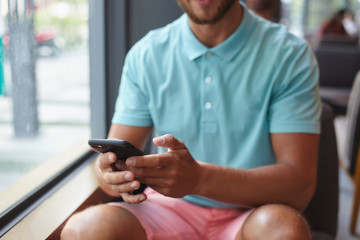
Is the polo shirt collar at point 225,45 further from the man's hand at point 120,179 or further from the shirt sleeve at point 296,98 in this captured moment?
the man's hand at point 120,179

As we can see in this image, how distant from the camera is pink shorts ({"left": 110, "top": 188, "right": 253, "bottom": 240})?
1.18m

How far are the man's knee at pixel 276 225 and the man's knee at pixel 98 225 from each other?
12.6 inches

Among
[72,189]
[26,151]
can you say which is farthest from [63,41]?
[72,189]

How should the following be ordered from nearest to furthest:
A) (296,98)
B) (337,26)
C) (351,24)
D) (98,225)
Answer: (98,225)
(296,98)
(337,26)
(351,24)

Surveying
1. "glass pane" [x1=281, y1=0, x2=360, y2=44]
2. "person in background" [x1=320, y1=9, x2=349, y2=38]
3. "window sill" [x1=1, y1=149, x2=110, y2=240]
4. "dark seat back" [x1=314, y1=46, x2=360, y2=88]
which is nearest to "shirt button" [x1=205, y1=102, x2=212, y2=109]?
"window sill" [x1=1, y1=149, x2=110, y2=240]

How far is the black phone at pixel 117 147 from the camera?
0.91 meters

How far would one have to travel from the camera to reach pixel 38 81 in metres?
1.84

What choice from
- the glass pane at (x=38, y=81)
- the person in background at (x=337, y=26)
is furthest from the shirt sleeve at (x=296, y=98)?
the person in background at (x=337, y=26)

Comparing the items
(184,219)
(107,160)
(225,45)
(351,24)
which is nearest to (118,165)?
(107,160)

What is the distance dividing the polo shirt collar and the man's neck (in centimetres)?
2

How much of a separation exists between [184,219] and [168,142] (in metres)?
0.41

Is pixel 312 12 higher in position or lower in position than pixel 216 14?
higher

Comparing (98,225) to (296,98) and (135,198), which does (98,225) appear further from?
(296,98)

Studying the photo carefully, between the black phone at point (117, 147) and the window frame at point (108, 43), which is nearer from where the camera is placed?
the black phone at point (117, 147)
